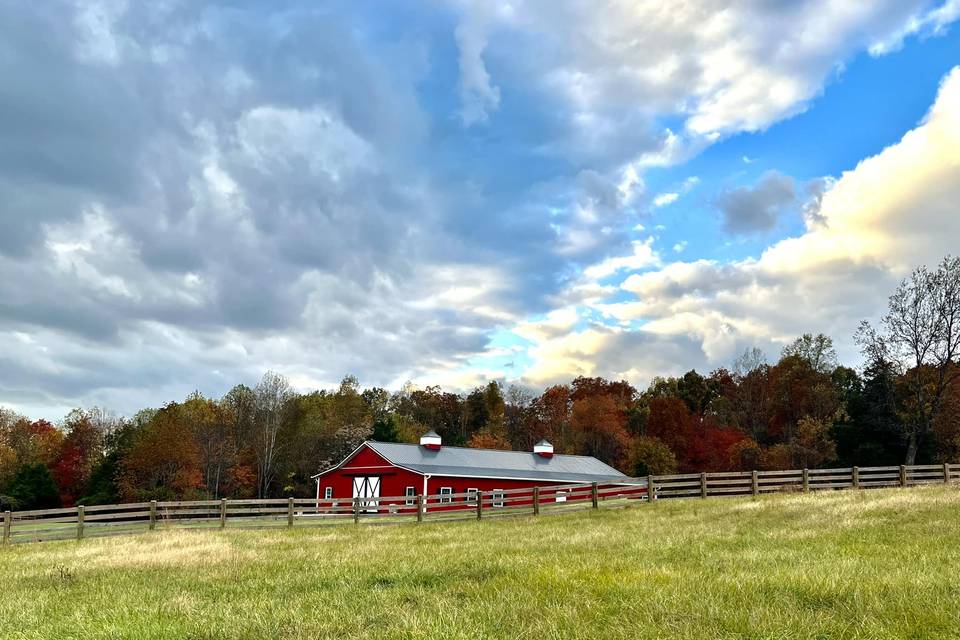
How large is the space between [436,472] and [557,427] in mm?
43466

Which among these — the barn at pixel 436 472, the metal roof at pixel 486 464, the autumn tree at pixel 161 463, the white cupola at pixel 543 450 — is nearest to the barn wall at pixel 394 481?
the barn at pixel 436 472

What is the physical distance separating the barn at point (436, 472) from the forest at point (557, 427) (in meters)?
10.3

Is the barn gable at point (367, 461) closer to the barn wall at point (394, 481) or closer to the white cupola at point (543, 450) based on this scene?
the barn wall at point (394, 481)

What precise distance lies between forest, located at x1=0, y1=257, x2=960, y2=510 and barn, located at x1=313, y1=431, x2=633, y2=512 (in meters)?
10.3

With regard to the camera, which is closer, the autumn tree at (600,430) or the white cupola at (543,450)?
the white cupola at (543,450)

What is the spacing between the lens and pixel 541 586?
28.0 feet

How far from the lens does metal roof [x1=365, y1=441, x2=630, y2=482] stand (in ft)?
165

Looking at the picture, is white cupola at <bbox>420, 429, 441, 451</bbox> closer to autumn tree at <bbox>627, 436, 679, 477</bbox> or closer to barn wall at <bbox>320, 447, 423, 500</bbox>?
barn wall at <bbox>320, 447, 423, 500</bbox>

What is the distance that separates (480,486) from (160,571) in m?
38.2

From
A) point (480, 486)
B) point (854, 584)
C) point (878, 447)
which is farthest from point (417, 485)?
point (854, 584)

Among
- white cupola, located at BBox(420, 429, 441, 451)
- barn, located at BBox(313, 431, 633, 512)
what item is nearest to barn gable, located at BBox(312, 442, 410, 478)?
barn, located at BBox(313, 431, 633, 512)

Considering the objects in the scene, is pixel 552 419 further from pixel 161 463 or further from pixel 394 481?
pixel 161 463

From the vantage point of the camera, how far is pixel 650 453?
6338cm

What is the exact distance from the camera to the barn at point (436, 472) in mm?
49531
